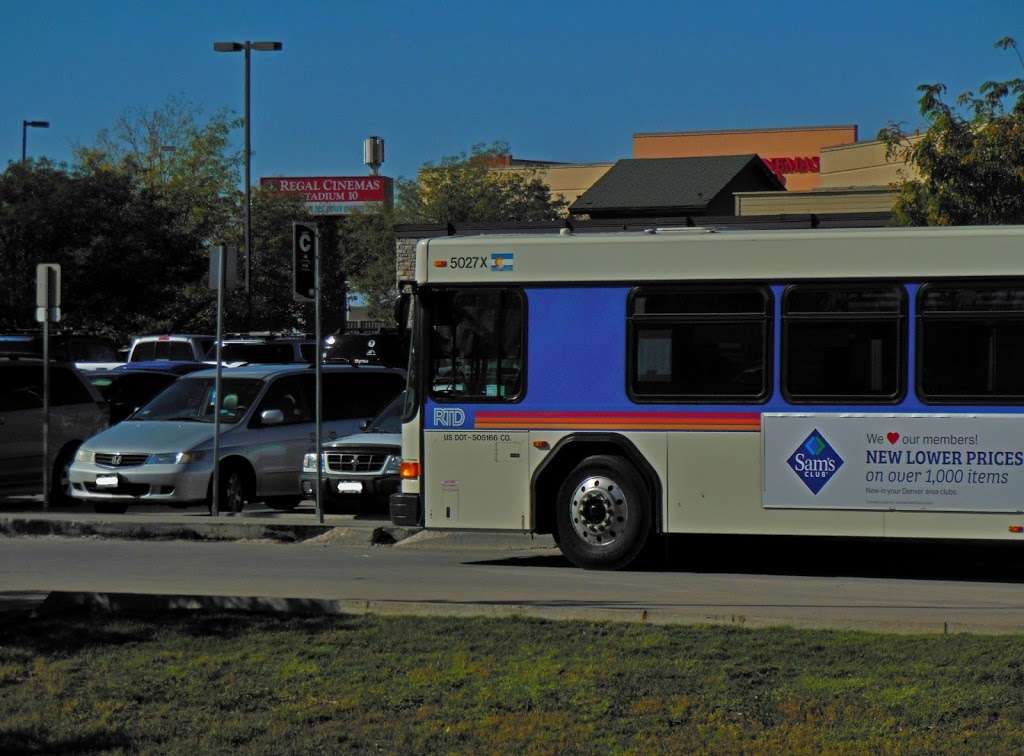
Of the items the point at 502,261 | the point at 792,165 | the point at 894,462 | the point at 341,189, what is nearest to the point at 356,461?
the point at 502,261

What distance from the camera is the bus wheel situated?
13234mm

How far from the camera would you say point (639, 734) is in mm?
6594

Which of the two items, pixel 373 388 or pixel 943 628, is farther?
pixel 373 388

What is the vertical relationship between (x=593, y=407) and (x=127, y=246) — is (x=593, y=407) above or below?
below

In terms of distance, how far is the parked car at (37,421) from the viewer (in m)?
20.1

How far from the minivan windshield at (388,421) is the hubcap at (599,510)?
222 inches

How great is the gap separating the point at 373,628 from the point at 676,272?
5.20 m

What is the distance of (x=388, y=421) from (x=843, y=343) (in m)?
7.39

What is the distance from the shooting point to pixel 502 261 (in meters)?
13.6

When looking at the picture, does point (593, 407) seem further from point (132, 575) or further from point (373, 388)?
point (373, 388)

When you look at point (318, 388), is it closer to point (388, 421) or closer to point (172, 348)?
point (388, 421)

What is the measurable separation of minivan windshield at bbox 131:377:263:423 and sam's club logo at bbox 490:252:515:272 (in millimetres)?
6705

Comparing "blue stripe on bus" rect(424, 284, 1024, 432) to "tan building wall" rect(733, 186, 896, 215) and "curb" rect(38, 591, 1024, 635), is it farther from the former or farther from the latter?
"tan building wall" rect(733, 186, 896, 215)

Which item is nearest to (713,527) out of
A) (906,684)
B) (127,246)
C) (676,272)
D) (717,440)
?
(717,440)
